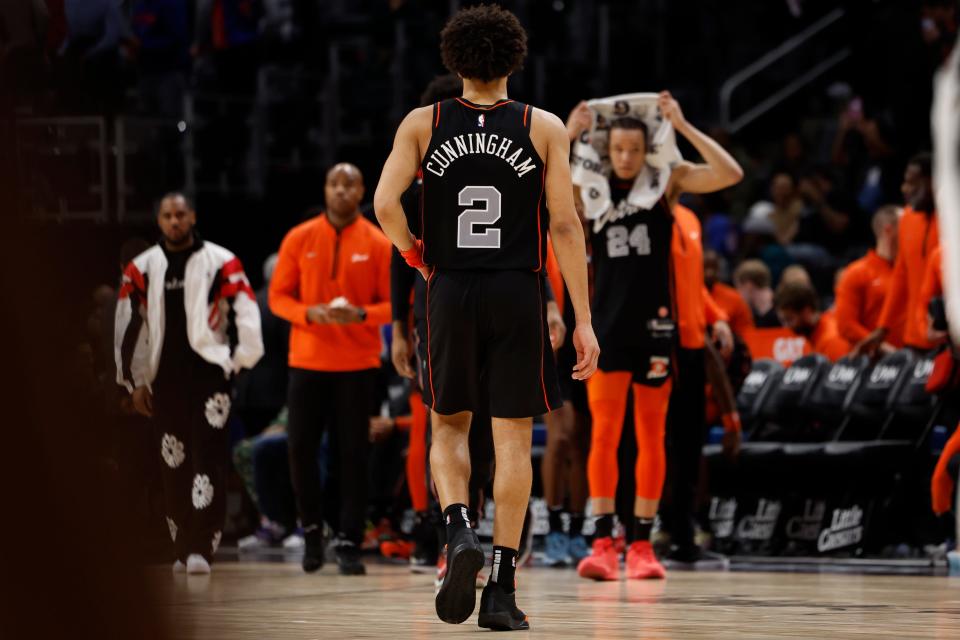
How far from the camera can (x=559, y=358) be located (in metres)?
8.56

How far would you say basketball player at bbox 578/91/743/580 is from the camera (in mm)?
7371

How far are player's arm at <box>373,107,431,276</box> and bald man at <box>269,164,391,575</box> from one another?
3.08 metres

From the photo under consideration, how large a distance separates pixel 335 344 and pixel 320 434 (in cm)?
50

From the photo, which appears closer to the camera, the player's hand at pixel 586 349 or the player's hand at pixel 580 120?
the player's hand at pixel 586 349

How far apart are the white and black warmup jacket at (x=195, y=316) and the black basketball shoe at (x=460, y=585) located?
3.99m

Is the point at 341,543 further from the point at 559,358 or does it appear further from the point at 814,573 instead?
the point at 814,573

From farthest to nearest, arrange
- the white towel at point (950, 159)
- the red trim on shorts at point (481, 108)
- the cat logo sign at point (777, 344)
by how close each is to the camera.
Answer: the cat logo sign at point (777, 344) → the red trim on shorts at point (481, 108) → the white towel at point (950, 159)

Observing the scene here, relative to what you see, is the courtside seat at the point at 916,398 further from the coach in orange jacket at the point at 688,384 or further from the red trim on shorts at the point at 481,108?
the red trim on shorts at the point at 481,108

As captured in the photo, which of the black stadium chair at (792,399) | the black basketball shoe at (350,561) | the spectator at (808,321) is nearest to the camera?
the black basketball shoe at (350,561)

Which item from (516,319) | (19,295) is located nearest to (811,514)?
(516,319)

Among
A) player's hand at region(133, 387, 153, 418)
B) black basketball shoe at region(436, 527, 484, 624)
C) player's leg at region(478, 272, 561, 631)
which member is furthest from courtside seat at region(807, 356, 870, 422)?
black basketball shoe at region(436, 527, 484, 624)

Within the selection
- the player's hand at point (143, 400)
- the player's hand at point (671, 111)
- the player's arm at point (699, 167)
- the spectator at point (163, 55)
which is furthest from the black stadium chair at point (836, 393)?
the spectator at point (163, 55)

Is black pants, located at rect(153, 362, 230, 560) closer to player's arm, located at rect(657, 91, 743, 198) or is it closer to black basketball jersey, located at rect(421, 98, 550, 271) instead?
player's arm, located at rect(657, 91, 743, 198)

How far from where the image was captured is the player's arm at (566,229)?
493 centimetres
